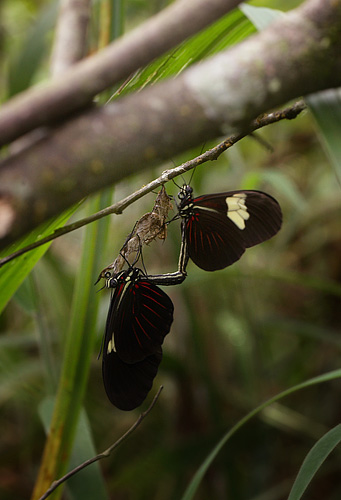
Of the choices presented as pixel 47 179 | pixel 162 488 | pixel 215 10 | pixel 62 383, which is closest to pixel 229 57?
pixel 215 10

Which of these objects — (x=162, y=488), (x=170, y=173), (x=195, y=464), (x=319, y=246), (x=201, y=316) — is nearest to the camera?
(x=170, y=173)

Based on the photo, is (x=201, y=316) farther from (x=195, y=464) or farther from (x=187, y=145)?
(x=187, y=145)

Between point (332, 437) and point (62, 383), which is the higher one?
point (62, 383)

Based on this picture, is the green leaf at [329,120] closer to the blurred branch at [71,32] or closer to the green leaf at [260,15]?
the green leaf at [260,15]

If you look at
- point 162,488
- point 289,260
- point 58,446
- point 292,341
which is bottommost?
point 162,488

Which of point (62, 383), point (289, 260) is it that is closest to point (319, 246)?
point (289, 260)

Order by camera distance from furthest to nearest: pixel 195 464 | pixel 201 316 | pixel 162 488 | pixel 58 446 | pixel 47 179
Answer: pixel 201 316 → pixel 162 488 → pixel 195 464 → pixel 58 446 → pixel 47 179

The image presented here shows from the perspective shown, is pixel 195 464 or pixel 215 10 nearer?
pixel 215 10
